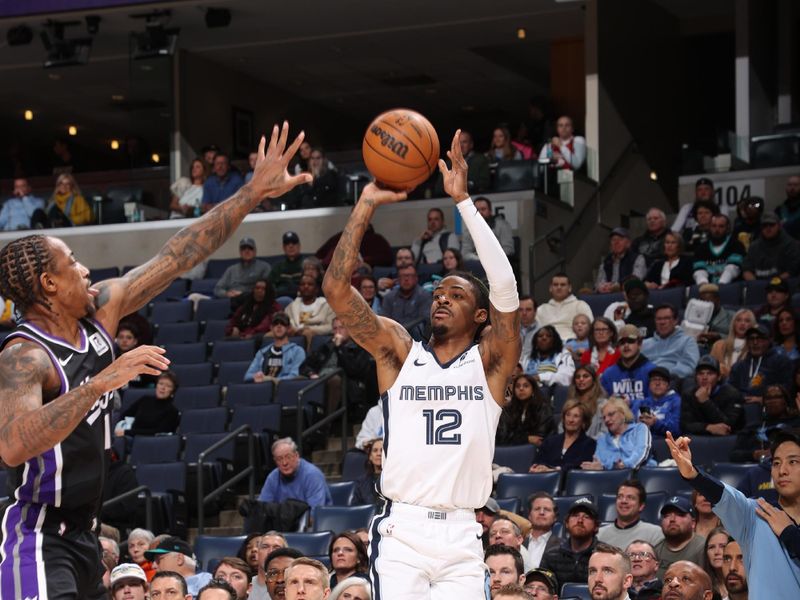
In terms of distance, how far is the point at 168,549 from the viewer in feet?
33.9

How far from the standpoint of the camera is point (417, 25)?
21.3 m

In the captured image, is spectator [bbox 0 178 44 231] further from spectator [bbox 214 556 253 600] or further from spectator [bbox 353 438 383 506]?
spectator [bbox 214 556 253 600]

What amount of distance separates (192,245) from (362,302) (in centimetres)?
117

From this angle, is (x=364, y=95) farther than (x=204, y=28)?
Yes

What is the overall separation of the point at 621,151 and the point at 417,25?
4023 millimetres

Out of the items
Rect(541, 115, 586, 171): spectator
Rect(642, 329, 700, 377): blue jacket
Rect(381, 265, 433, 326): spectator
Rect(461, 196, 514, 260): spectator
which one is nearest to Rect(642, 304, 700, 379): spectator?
Rect(642, 329, 700, 377): blue jacket

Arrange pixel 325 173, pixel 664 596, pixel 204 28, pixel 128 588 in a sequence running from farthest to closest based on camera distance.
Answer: pixel 204 28
pixel 325 173
pixel 128 588
pixel 664 596

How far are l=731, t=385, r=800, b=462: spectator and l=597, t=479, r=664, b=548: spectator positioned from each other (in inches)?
60.2

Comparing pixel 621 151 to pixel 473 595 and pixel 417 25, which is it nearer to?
pixel 417 25

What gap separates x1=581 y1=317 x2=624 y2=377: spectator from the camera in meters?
12.9

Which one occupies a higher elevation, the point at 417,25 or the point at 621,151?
the point at 417,25

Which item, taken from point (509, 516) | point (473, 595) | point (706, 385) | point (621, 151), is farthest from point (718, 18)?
point (473, 595)

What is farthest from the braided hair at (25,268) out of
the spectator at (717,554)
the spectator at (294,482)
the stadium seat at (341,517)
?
the spectator at (294,482)

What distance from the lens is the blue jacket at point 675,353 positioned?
12.7 meters
